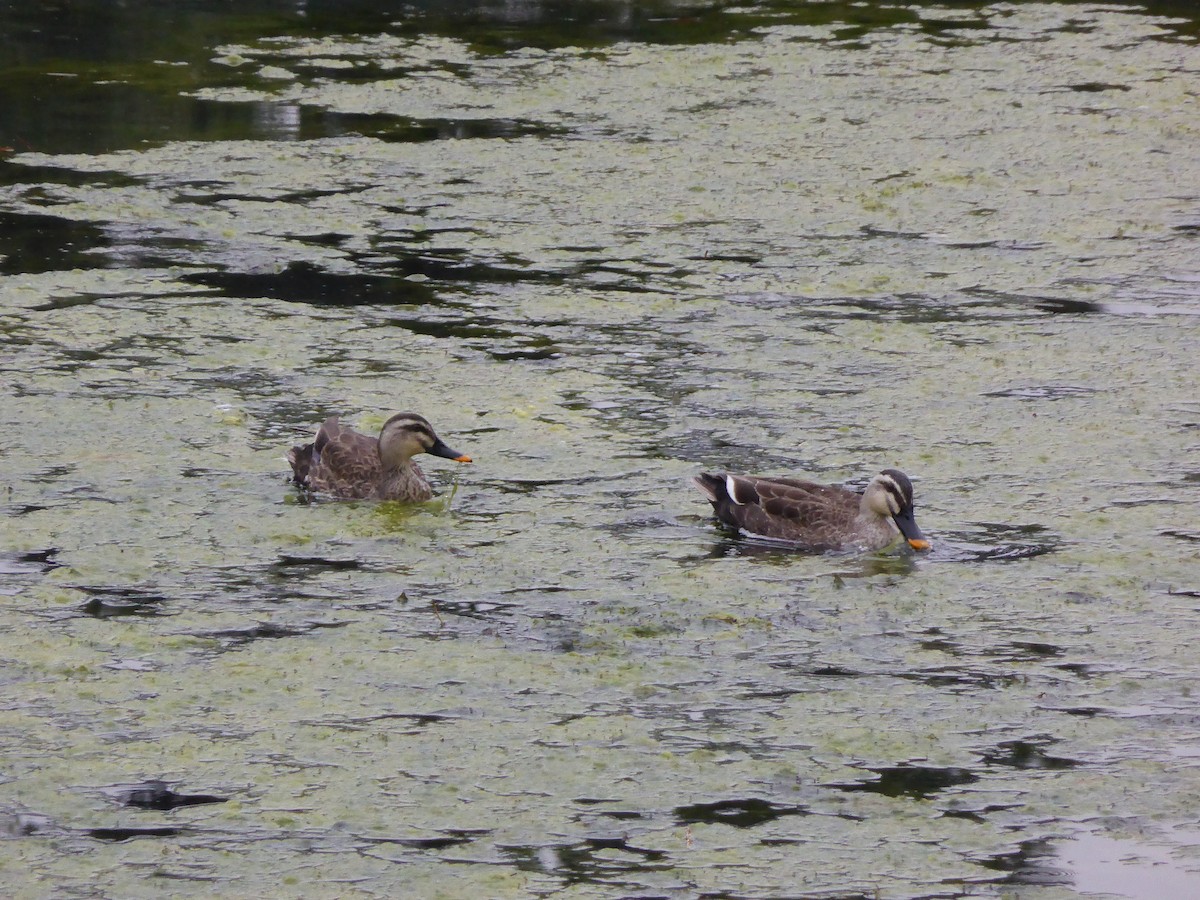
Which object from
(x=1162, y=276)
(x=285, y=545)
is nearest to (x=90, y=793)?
(x=285, y=545)

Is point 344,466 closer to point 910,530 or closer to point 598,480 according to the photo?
point 598,480

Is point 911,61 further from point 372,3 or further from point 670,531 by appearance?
point 670,531

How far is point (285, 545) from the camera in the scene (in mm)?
6648

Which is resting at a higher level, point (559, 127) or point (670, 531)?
point (559, 127)

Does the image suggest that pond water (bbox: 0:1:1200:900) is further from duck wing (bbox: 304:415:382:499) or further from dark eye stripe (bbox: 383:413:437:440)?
dark eye stripe (bbox: 383:413:437:440)

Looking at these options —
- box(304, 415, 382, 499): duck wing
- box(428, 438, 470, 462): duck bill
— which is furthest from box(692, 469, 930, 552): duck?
box(304, 415, 382, 499): duck wing

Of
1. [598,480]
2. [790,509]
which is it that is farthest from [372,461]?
[790,509]

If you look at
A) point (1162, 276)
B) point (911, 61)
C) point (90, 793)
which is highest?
point (911, 61)

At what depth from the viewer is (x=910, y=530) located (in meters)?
6.54

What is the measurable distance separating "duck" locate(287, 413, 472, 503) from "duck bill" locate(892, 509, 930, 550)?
176 centimetres

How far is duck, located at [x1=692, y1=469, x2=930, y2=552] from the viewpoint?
22.1 feet

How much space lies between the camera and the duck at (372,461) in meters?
7.16

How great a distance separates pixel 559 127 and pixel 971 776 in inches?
345

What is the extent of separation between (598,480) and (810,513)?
2.90ft
